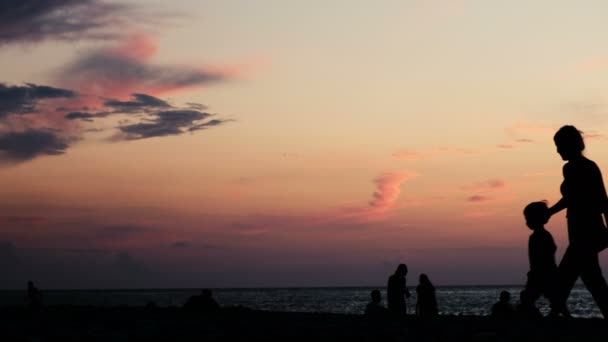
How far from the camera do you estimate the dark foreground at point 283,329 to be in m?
10.4

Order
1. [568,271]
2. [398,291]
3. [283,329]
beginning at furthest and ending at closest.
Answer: [398,291] < [283,329] < [568,271]

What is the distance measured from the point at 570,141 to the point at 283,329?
4295 mm

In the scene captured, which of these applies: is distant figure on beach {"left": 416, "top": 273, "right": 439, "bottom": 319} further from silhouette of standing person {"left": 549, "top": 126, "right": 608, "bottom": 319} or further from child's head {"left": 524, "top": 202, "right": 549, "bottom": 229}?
silhouette of standing person {"left": 549, "top": 126, "right": 608, "bottom": 319}

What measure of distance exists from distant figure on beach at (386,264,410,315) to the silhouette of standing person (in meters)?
11.3

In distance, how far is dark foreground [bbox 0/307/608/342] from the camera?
10.4 metres

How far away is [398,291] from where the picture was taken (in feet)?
71.4

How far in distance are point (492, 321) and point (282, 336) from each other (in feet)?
13.6

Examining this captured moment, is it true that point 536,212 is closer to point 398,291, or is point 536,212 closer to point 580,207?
point 580,207

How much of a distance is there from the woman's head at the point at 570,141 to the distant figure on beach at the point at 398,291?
1174cm

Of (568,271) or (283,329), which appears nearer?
(568,271)

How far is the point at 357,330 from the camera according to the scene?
1149cm

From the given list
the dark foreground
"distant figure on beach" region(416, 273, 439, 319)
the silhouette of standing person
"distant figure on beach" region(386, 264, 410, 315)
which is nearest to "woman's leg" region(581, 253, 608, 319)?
the silhouette of standing person

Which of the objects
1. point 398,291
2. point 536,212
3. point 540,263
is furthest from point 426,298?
point 536,212

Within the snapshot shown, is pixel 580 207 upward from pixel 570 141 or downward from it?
downward
